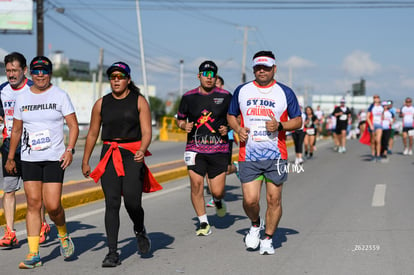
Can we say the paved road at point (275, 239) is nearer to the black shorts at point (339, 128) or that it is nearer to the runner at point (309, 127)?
the runner at point (309, 127)

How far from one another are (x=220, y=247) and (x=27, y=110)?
7.68 ft

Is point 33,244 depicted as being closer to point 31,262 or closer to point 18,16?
point 31,262

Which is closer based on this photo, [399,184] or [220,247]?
[220,247]

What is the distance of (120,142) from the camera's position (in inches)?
243

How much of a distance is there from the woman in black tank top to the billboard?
3885 centimetres

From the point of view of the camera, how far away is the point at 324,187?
12.9 m

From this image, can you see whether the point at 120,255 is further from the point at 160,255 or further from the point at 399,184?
the point at 399,184

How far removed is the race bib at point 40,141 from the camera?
20.0 ft

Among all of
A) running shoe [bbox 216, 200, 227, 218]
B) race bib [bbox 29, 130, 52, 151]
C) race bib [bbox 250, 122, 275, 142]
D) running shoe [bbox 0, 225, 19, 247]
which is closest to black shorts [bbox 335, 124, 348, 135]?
running shoe [bbox 216, 200, 227, 218]

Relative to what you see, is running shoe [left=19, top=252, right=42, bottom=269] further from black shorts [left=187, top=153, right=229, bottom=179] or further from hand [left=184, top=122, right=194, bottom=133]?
hand [left=184, top=122, right=194, bottom=133]

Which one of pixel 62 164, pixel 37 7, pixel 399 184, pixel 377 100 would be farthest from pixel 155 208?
pixel 37 7

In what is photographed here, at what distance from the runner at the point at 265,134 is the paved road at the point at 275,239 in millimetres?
466

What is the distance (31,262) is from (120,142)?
51.5 inches

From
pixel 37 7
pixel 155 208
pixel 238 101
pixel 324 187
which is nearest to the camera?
pixel 238 101
